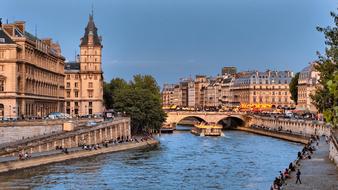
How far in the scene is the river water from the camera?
51.9m

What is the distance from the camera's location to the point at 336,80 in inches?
602

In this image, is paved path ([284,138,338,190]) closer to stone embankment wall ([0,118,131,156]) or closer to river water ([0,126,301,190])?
river water ([0,126,301,190])

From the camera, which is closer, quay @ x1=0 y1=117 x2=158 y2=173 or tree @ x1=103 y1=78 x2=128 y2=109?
quay @ x1=0 y1=117 x2=158 y2=173

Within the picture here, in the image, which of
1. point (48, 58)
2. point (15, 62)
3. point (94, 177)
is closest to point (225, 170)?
point (94, 177)

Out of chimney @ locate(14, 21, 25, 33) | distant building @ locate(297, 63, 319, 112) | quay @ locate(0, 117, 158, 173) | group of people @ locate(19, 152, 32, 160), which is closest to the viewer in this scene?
group of people @ locate(19, 152, 32, 160)

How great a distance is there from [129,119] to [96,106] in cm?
3326

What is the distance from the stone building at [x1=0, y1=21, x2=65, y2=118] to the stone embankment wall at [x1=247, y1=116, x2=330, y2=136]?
42.6 metres

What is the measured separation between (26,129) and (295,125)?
62027mm

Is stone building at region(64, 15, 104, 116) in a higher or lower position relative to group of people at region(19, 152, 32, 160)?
higher

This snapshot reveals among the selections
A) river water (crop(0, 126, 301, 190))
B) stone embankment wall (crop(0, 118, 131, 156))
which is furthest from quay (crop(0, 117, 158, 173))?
river water (crop(0, 126, 301, 190))

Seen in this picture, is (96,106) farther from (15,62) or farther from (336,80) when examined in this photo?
(336,80)

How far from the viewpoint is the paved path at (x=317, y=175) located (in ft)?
156

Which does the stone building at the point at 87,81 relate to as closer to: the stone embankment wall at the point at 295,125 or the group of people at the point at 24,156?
the stone embankment wall at the point at 295,125

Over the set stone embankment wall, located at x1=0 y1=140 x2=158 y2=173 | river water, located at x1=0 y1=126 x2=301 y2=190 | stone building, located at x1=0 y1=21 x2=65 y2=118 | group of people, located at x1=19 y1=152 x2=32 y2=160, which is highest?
stone building, located at x1=0 y1=21 x2=65 y2=118
